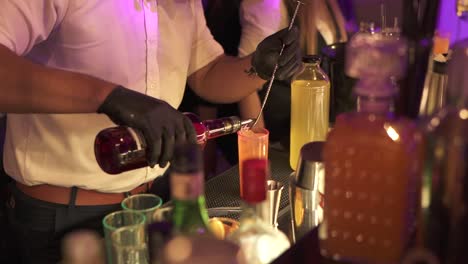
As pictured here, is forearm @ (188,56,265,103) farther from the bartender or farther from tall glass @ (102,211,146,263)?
tall glass @ (102,211,146,263)

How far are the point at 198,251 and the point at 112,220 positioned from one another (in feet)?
1.06

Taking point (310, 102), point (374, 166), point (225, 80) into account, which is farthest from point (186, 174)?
point (225, 80)

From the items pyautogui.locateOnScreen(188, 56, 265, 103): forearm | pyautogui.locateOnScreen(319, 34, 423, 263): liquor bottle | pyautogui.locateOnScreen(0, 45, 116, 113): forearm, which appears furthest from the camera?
pyautogui.locateOnScreen(188, 56, 265, 103): forearm

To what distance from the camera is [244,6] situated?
7.85 ft

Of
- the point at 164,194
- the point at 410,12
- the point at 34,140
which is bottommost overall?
the point at 164,194

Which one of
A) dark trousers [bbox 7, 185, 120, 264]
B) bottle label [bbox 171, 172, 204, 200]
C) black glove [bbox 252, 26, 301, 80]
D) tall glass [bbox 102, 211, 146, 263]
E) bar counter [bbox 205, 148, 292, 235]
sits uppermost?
bottle label [bbox 171, 172, 204, 200]

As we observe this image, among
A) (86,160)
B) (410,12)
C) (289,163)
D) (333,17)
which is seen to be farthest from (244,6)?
(410,12)

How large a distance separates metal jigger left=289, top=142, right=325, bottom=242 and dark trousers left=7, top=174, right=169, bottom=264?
2.27 ft

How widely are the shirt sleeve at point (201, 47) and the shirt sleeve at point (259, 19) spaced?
53 cm

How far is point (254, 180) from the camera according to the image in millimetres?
717

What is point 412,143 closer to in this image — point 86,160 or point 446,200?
point 446,200

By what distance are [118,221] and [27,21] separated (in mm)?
607

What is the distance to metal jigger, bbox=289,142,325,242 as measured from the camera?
950 millimetres

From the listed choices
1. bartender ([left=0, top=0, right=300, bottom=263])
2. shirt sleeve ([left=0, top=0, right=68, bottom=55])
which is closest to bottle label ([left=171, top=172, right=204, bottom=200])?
bartender ([left=0, top=0, right=300, bottom=263])
